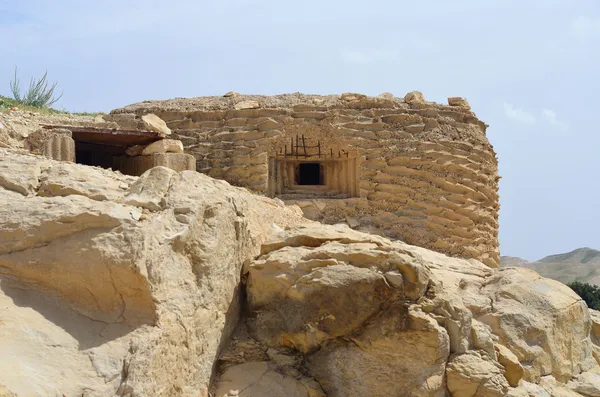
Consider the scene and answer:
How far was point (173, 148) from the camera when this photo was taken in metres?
8.15

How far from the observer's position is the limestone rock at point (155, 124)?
8.83 meters

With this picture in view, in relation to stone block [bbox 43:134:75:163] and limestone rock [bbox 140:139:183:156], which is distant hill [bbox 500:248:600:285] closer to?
limestone rock [bbox 140:139:183:156]

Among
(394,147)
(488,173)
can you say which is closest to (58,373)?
(394,147)

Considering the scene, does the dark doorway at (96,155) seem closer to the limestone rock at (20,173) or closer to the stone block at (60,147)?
the stone block at (60,147)

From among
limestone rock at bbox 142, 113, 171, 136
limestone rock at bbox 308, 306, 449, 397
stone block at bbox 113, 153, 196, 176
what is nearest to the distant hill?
limestone rock at bbox 142, 113, 171, 136

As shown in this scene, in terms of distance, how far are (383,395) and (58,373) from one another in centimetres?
217

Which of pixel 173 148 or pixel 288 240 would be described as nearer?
pixel 288 240

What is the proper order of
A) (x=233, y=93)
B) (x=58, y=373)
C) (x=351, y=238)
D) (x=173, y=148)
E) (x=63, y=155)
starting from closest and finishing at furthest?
(x=58, y=373) → (x=351, y=238) → (x=63, y=155) → (x=173, y=148) → (x=233, y=93)

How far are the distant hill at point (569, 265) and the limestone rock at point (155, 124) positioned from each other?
18.4 meters

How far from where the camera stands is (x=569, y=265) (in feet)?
96.5

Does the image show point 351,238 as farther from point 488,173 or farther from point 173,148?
point 488,173

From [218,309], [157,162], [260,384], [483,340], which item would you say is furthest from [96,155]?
[483,340]

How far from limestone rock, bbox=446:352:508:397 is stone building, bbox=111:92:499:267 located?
4.10 metres

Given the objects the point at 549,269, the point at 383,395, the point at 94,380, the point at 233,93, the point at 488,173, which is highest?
the point at 233,93
